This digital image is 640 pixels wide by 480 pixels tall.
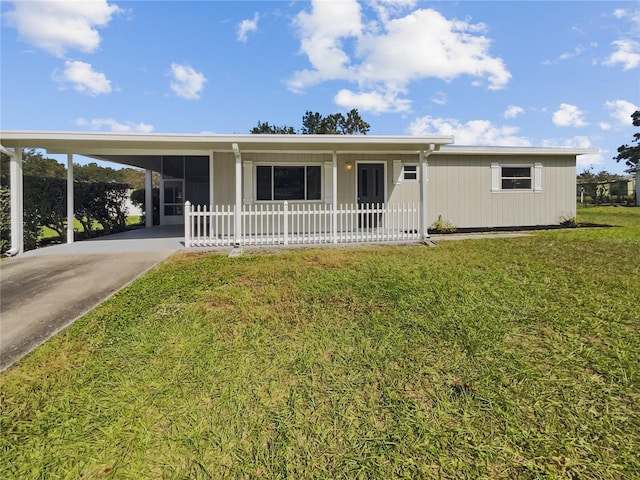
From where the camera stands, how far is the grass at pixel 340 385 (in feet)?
6.94

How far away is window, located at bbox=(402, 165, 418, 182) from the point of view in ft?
39.2

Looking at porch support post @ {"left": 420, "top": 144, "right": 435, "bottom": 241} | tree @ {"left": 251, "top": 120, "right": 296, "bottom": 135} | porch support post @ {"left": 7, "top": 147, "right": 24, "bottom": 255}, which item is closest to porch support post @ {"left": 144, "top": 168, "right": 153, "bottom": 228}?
porch support post @ {"left": 7, "top": 147, "right": 24, "bottom": 255}

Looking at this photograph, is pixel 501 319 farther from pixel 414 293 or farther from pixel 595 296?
pixel 595 296

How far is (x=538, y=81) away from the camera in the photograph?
551 inches

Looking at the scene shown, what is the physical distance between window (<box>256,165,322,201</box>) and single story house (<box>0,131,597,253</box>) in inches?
1.2

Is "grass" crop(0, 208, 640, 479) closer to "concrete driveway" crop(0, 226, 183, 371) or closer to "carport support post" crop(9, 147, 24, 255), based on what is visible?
"concrete driveway" crop(0, 226, 183, 371)

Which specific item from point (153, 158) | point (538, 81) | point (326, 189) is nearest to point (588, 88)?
point (538, 81)

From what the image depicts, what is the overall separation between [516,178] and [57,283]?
45.4 ft

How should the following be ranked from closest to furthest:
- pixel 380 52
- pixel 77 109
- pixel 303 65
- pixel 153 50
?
pixel 153 50 → pixel 77 109 → pixel 380 52 → pixel 303 65

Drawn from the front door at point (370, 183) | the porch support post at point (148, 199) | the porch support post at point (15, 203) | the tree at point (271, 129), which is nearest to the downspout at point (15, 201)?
the porch support post at point (15, 203)

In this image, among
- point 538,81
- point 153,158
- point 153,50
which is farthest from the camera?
point 538,81

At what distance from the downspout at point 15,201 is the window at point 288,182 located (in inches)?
226

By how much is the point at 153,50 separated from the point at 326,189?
7625 millimetres

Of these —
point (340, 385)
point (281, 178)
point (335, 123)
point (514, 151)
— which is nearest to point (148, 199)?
point (281, 178)
